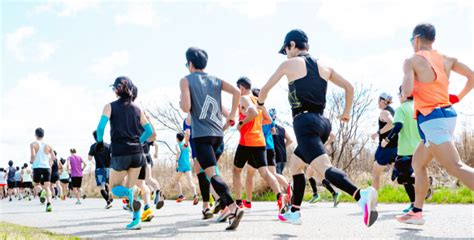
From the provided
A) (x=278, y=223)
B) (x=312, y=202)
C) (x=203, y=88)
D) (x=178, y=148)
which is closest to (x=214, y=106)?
(x=203, y=88)

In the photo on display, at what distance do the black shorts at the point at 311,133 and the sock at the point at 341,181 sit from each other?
0.24m

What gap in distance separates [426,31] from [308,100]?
1481 mm

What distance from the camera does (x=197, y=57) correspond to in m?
6.48

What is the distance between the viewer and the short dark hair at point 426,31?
5.27 m

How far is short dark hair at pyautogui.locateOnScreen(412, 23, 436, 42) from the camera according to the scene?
5.27 m

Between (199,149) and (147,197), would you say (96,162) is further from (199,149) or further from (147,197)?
(199,149)

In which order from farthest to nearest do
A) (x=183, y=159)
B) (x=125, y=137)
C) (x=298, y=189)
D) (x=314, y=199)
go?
(x=183, y=159)
(x=314, y=199)
(x=125, y=137)
(x=298, y=189)

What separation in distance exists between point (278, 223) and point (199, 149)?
1564 mm

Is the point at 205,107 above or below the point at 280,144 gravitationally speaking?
above

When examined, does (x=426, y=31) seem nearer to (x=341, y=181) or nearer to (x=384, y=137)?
(x=341, y=181)

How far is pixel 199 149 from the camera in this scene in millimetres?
6207

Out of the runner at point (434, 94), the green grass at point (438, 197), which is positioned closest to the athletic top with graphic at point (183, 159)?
the green grass at point (438, 197)

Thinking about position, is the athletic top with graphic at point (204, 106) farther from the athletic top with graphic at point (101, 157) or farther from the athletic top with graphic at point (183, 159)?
the athletic top with graphic at point (183, 159)

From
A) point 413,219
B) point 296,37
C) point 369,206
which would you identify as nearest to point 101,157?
point 296,37
